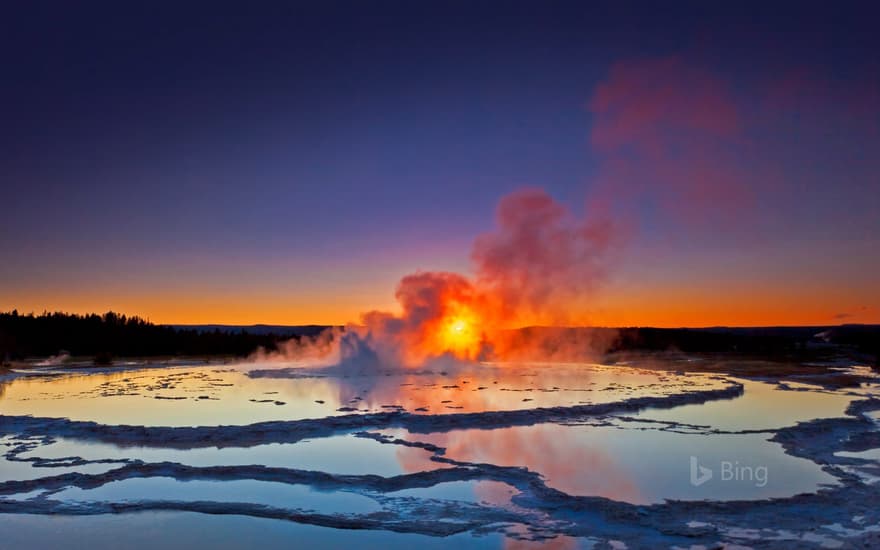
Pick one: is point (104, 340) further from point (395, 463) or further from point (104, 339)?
point (395, 463)

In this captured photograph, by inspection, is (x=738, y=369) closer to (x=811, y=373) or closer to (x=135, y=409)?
(x=811, y=373)

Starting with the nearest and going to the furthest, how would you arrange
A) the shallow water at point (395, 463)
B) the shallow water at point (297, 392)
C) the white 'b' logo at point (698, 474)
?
the shallow water at point (395, 463) < the white 'b' logo at point (698, 474) < the shallow water at point (297, 392)

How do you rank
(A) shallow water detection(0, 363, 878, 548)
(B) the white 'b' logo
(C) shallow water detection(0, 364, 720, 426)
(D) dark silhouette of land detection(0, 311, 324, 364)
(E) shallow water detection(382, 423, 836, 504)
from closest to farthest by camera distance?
1. (A) shallow water detection(0, 363, 878, 548)
2. (E) shallow water detection(382, 423, 836, 504)
3. (B) the white 'b' logo
4. (C) shallow water detection(0, 364, 720, 426)
5. (D) dark silhouette of land detection(0, 311, 324, 364)

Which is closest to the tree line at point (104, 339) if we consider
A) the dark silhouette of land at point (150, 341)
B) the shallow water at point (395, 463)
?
the dark silhouette of land at point (150, 341)

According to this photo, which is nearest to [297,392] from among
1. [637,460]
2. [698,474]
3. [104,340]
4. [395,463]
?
[395,463]

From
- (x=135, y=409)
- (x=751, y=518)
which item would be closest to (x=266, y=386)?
(x=135, y=409)

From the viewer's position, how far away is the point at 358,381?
26641mm

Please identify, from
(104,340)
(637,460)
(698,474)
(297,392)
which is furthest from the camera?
(104,340)

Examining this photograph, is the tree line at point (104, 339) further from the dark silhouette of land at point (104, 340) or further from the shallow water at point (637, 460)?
the shallow water at point (637, 460)

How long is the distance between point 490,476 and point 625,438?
467 centimetres

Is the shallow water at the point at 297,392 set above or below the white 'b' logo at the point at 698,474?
above

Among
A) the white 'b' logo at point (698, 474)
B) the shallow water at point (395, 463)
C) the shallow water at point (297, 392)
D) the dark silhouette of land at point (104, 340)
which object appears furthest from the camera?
the dark silhouette of land at point (104, 340)

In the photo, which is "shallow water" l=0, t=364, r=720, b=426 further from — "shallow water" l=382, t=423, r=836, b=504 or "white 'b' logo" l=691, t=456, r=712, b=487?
"white 'b' logo" l=691, t=456, r=712, b=487

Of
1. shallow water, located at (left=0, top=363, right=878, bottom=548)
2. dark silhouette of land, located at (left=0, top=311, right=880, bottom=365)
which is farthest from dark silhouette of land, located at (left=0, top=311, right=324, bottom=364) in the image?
shallow water, located at (left=0, top=363, right=878, bottom=548)
